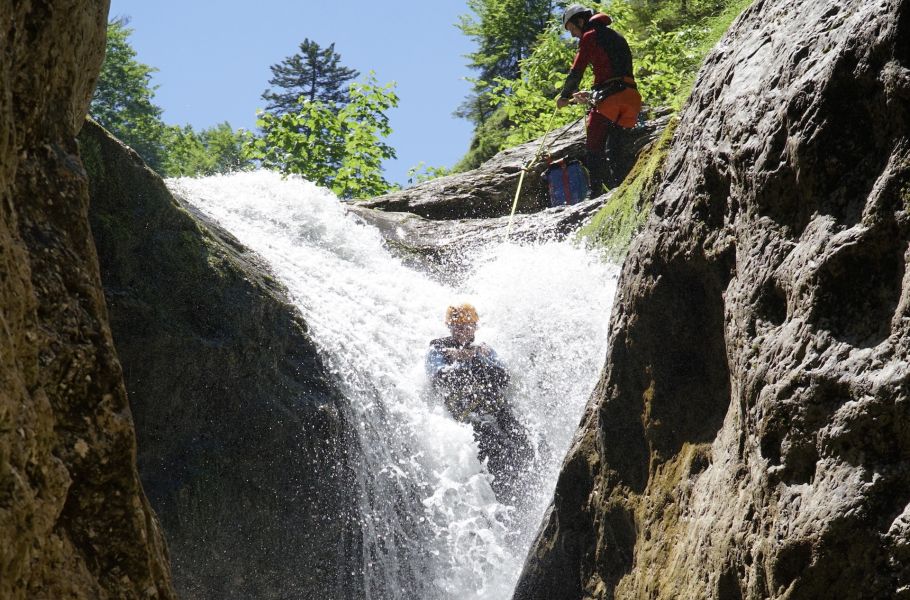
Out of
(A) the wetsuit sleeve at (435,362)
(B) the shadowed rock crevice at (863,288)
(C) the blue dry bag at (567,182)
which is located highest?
(C) the blue dry bag at (567,182)

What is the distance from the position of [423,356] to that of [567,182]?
504 cm

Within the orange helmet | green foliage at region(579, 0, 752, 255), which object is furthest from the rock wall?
the orange helmet

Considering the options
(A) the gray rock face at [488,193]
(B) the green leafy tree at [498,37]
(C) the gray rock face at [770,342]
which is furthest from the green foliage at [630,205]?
(B) the green leafy tree at [498,37]

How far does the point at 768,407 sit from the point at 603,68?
944 centimetres

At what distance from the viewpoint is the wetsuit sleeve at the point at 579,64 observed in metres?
11.9

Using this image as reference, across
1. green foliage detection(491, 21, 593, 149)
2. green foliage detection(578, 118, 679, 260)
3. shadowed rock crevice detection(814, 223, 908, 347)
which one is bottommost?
shadowed rock crevice detection(814, 223, 908, 347)

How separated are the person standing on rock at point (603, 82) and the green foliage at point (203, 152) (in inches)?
1426

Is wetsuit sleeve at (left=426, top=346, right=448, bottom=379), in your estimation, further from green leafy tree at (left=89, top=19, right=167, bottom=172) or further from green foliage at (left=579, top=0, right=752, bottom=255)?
green leafy tree at (left=89, top=19, right=167, bottom=172)

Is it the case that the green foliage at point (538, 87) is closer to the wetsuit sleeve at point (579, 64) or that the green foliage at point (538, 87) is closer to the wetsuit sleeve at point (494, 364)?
the wetsuit sleeve at point (579, 64)

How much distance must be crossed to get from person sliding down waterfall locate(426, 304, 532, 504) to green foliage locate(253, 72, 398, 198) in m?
18.0

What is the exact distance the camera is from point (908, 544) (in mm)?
2572

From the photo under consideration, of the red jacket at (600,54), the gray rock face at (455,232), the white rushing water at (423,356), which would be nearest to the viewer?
the white rushing water at (423,356)

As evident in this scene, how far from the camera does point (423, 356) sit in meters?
10.5

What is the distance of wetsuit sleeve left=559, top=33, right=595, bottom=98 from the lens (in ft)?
38.9
